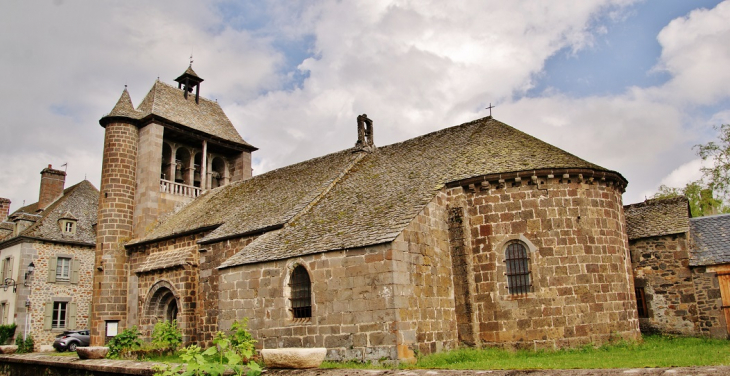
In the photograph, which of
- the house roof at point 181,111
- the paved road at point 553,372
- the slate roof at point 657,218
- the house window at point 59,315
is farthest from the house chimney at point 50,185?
the slate roof at point 657,218

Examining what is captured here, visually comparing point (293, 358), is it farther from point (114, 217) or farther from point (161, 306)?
point (114, 217)

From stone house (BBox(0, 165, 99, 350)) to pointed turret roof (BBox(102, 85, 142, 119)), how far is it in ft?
30.1

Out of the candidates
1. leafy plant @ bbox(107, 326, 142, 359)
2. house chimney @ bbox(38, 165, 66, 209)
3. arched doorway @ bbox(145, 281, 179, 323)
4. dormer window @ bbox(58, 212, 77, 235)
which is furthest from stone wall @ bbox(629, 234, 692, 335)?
house chimney @ bbox(38, 165, 66, 209)

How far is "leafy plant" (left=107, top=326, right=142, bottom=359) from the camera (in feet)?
61.7

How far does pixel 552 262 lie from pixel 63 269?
27.5m

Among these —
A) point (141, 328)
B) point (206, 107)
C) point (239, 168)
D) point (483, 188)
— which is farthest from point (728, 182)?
point (141, 328)

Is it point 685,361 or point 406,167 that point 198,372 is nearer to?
point 685,361

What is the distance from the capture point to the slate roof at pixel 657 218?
19.7 metres

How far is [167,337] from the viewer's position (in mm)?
20156

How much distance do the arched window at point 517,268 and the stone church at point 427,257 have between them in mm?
40

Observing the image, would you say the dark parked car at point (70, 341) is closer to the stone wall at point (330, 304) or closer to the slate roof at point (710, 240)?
the stone wall at point (330, 304)

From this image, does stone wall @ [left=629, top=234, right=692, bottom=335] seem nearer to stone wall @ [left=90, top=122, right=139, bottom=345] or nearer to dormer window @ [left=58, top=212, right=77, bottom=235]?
stone wall @ [left=90, top=122, right=139, bottom=345]

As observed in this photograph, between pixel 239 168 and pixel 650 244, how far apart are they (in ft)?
67.4

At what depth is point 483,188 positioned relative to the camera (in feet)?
55.0
